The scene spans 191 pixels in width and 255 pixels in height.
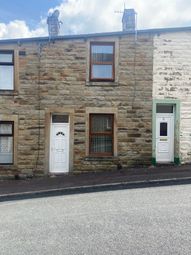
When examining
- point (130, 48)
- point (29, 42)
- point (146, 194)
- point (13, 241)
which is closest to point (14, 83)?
point (29, 42)

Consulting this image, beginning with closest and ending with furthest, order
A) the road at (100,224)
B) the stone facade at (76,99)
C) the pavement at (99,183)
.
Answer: the road at (100,224)
the pavement at (99,183)
the stone facade at (76,99)

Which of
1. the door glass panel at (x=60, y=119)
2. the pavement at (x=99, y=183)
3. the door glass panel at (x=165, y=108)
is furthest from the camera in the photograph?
the door glass panel at (x=165, y=108)

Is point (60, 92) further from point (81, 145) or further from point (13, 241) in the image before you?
point (13, 241)

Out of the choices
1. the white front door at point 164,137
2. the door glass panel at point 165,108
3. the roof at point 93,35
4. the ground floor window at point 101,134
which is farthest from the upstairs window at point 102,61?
the white front door at point 164,137

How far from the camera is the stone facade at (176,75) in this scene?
16469 mm

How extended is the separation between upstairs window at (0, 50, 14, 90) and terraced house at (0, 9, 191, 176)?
0.04 metres

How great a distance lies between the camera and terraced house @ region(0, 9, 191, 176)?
16359 millimetres

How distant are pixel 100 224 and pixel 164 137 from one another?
32.2 feet

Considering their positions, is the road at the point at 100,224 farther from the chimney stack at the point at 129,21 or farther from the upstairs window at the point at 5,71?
the chimney stack at the point at 129,21

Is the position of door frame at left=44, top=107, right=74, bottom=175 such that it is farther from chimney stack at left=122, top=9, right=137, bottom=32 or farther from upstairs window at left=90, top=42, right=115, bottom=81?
Answer: chimney stack at left=122, top=9, right=137, bottom=32

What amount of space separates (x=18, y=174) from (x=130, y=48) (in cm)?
729

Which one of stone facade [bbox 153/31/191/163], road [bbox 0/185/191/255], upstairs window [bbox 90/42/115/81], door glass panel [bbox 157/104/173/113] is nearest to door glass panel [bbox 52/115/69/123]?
upstairs window [bbox 90/42/115/81]

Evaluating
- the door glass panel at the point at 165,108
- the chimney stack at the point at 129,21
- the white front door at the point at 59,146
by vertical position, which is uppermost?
the chimney stack at the point at 129,21

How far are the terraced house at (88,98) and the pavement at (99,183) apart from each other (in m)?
1.19
